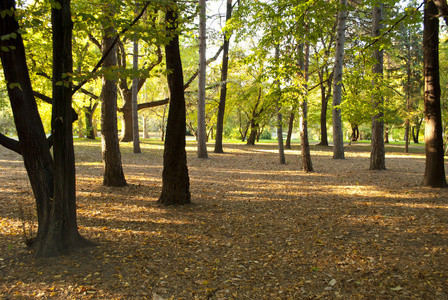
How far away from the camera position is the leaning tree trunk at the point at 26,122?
12.9 ft

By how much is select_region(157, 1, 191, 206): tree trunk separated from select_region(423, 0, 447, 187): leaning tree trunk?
655 cm

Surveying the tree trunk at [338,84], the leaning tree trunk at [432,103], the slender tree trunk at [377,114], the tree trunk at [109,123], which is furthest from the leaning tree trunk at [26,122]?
the tree trunk at [338,84]

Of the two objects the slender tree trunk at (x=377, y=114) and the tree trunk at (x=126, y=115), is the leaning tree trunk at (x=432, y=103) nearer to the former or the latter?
the slender tree trunk at (x=377, y=114)

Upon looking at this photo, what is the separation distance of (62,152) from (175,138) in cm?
287

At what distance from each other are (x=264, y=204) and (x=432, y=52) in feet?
19.6

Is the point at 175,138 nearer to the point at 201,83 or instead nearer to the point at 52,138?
the point at 52,138

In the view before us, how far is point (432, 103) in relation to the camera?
839 cm

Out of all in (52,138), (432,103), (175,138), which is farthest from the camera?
(432,103)

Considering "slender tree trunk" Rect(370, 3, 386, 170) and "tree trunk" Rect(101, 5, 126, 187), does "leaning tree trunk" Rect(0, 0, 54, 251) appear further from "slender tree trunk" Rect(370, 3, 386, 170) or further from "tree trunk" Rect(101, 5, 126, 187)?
"slender tree trunk" Rect(370, 3, 386, 170)

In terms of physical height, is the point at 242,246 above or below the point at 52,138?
below

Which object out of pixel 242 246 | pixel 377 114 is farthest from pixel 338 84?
pixel 242 246

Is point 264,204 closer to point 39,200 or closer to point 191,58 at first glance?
point 39,200

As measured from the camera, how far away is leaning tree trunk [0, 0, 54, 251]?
394 centimetres

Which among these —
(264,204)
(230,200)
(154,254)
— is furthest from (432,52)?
(154,254)
